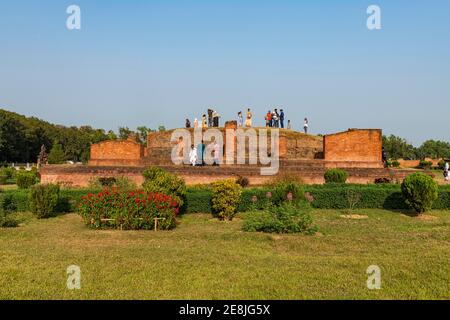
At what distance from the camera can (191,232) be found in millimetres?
6793

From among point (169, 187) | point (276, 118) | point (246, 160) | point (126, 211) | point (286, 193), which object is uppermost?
→ point (276, 118)

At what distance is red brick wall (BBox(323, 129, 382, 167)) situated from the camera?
16.0 meters

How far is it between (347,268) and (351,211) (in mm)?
5321

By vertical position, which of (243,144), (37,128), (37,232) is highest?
(37,128)

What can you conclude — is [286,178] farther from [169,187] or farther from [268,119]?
[268,119]

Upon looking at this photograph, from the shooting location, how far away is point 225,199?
8.59 meters

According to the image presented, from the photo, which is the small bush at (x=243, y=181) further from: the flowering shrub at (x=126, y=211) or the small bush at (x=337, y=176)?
the flowering shrub at (x=126, y=211)

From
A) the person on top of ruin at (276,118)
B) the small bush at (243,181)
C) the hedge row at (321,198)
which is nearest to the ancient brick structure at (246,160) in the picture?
the small bush at (243,181)

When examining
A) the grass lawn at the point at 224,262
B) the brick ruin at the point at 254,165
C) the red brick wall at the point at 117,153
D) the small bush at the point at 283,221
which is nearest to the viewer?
the grass lawn at the point at 224,262

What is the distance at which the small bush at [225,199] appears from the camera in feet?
28.1

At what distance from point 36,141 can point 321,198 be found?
38763mm

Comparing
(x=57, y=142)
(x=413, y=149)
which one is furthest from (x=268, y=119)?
(x=413, y=149)
